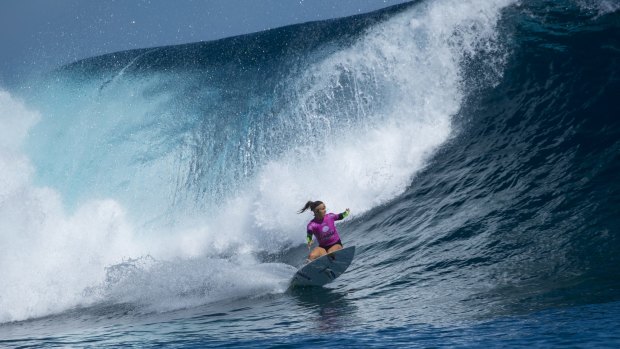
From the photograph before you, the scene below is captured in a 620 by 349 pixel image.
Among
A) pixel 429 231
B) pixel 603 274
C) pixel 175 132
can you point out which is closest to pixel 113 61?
pixel 175 132

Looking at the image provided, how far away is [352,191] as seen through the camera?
12.9 m

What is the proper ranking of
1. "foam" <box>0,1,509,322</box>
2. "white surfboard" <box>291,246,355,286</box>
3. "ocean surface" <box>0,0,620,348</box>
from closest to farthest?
"ocean surface" <box>0,0,620,348</box>
"white surfboard" <box>291,246,355,286</box>
"foam" <box>0,1,509,322</box>

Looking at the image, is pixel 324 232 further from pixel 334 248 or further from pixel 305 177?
pixel 305 177

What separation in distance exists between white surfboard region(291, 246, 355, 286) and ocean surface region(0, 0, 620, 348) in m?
0.17

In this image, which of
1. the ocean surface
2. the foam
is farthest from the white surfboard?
the foam

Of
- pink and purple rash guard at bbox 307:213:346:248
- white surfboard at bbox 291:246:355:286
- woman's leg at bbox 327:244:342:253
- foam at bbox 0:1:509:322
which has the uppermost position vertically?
foam at bbox 0:1:509:322

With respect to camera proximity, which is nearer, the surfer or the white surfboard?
the white surfboard

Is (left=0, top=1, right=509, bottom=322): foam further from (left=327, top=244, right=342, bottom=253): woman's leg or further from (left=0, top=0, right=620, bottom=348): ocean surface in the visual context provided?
(left=327, top=244, right=342, bottom=253): woman's leg

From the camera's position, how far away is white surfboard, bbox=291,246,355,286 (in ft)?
26.8

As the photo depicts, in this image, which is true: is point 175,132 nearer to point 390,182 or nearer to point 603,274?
point 390,182

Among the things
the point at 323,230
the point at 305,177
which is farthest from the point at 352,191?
the point at 323,230

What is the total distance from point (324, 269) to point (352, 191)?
479cm

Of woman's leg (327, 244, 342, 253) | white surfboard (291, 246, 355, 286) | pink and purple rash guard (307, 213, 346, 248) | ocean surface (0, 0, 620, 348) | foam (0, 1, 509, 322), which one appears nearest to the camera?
ocean surface (0, 0, 620, 348)

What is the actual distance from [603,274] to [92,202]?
14402mm
